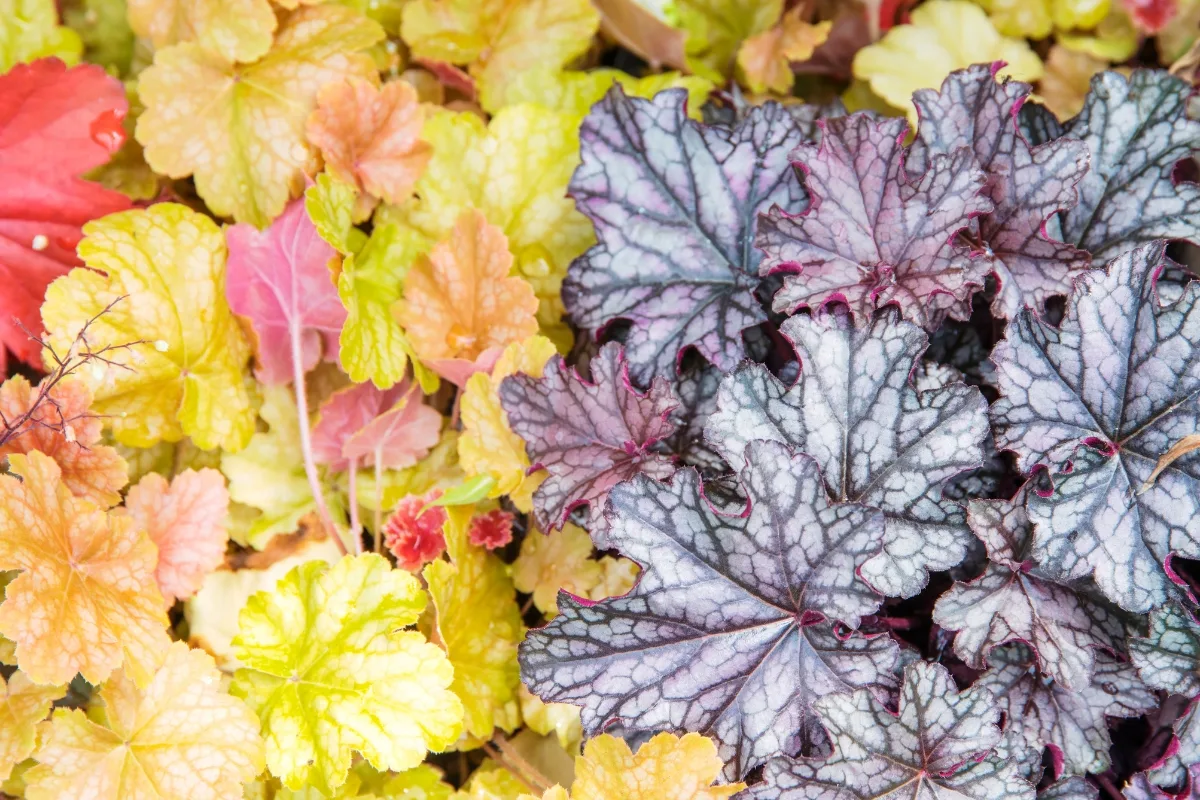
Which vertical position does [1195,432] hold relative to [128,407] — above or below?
above

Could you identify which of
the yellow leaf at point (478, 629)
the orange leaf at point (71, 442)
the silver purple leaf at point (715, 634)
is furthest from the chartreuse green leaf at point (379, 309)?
the silver purple leaf at point (715, 634)

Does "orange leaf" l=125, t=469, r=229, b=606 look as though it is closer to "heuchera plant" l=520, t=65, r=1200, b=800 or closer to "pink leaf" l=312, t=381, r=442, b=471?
"pink leaf" l=312, t=381, r=442, b=471

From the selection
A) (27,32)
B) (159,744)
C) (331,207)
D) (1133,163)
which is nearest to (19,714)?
(159,744)

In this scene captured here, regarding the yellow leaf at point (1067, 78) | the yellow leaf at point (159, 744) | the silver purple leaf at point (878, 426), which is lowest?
the yellow leaf at point (159, 744)

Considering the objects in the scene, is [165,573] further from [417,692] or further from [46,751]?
[417,692]

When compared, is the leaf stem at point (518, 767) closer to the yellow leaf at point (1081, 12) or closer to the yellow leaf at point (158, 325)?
the yellow leaf at point (158, 325)

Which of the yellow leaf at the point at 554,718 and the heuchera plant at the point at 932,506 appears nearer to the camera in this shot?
the heuchera plant at the point at 932,506

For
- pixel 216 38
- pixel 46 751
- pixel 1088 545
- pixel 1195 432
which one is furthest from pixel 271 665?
pixel 1195 432
